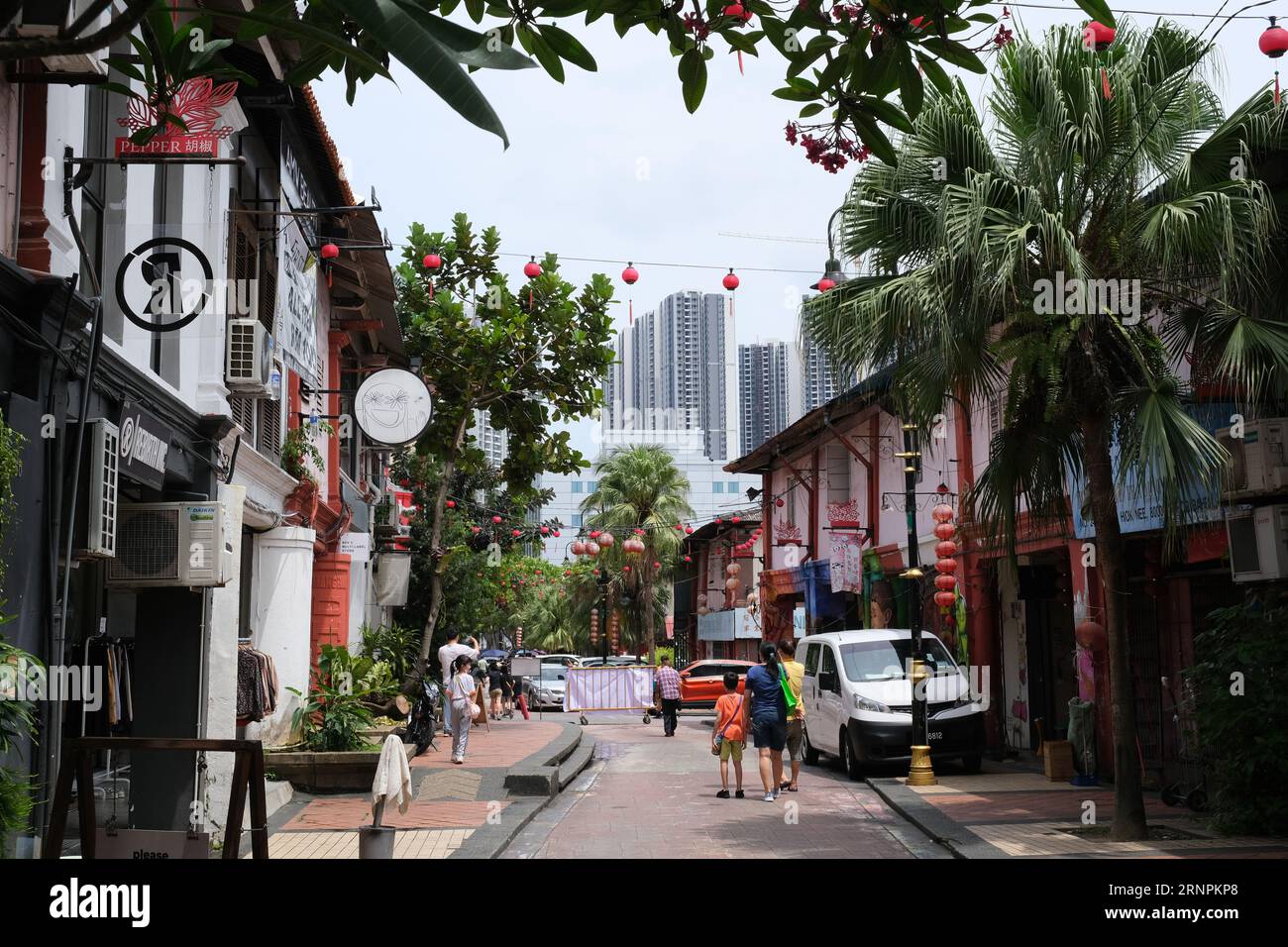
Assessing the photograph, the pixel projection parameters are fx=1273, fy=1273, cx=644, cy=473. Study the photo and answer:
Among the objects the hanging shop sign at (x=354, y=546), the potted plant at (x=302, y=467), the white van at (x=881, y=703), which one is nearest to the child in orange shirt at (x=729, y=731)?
the white van at (x=881, y=703)

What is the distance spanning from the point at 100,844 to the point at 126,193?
6150 millimetres

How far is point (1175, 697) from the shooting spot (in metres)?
15.9

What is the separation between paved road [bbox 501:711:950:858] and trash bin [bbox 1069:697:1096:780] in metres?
2.63

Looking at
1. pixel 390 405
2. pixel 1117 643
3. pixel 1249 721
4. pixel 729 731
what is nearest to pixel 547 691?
pixel 390 405

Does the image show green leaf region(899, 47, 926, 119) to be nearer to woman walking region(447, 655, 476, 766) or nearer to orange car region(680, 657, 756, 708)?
woman walking region(447, 655, 476, 766)

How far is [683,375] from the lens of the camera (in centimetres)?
6725

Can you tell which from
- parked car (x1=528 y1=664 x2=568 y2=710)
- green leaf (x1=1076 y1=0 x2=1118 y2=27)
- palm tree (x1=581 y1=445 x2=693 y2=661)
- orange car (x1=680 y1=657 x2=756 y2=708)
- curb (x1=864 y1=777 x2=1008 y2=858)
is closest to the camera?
green leaf (x1=1076 y1=0 x2=1118 y2=27)

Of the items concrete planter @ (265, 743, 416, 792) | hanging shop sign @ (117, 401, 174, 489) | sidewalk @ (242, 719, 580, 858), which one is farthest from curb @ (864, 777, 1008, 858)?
hanging shop sign @ (117, 401, 174, 489)

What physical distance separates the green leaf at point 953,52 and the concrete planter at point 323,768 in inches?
487

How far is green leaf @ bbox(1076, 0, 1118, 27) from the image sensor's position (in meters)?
3.66

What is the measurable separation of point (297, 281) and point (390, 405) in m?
2.14

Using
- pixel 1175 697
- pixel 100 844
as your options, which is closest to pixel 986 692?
pixel 1175 697

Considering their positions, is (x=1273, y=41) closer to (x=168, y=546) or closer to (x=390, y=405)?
(x=168, y=546)
